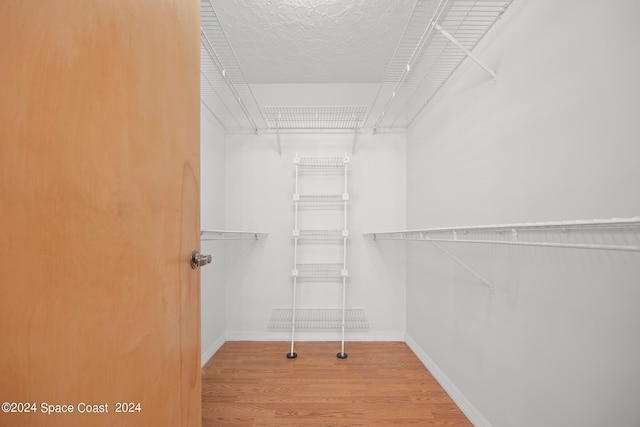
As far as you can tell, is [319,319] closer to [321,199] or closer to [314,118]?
[321,199]

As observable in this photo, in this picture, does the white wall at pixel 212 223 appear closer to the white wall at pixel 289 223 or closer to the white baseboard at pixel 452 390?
the white wall at pixel 289 223

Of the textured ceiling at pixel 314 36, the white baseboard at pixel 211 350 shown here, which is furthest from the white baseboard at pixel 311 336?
the textured ceiling at pixel 314 36

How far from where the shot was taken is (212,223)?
2201 millimetres

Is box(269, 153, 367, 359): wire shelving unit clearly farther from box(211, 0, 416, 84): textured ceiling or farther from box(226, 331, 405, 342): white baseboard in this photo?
box(211, 0, 416, 84): textured ceiling

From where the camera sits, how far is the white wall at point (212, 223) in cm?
203

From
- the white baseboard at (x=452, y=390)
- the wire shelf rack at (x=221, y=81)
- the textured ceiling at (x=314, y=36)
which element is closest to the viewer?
the white baseboard at (x=452, y=390)

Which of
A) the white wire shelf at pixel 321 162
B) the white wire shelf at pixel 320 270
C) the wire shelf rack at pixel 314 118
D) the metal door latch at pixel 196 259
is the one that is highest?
the wire shelf rack at pixel 314 118

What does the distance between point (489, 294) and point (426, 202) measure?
2.99 ft

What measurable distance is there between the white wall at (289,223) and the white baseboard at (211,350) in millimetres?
152

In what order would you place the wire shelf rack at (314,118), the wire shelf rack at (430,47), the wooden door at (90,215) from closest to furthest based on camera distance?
the wooden door at (90,215)
the wire shelf rack at (430,47)
the wire shelf rack at (314,118)

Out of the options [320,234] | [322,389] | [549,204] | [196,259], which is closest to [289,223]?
[320,234]

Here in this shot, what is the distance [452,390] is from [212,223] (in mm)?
2156

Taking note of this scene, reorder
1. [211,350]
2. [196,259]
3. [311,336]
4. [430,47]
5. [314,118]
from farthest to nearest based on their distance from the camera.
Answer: [311,336]
[314,118]
[211,350]
[430,47]
[196,259]

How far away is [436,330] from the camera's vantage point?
186 cm
